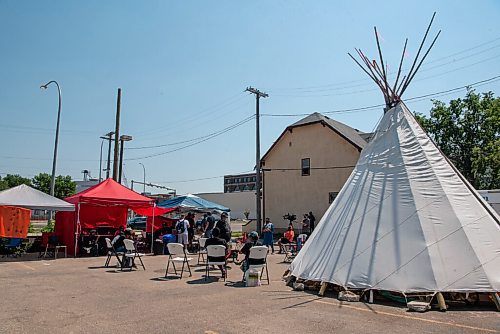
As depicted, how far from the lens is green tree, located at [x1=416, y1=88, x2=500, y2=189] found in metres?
32.2

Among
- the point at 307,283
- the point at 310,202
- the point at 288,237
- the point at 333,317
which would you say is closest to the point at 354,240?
the point at 307,283

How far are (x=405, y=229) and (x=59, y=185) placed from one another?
162 feet

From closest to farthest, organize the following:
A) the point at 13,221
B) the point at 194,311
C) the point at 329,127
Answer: the point at 194,311, the point at 13,221, the point at 329,127

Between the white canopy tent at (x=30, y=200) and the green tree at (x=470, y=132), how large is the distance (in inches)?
1167

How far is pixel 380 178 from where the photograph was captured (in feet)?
30.5

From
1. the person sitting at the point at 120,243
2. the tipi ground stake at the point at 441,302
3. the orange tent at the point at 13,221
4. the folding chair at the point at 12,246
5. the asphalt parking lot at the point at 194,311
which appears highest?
the orange tent at the point at 13,221

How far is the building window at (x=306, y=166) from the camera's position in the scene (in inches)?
1065

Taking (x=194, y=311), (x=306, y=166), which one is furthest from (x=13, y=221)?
(x=306, y=166)

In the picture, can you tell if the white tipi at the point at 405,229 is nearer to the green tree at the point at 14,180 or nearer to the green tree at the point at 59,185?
the green tree at the point at 59,185

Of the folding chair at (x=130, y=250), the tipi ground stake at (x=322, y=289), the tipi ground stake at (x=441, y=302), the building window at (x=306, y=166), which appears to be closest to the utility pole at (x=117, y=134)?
the folding chair at (x=130, y=250)

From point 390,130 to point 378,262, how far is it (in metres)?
3.95

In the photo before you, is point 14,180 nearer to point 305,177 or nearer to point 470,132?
point 305,177

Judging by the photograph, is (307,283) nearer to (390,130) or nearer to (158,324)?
(158,324)

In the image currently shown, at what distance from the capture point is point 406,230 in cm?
792
